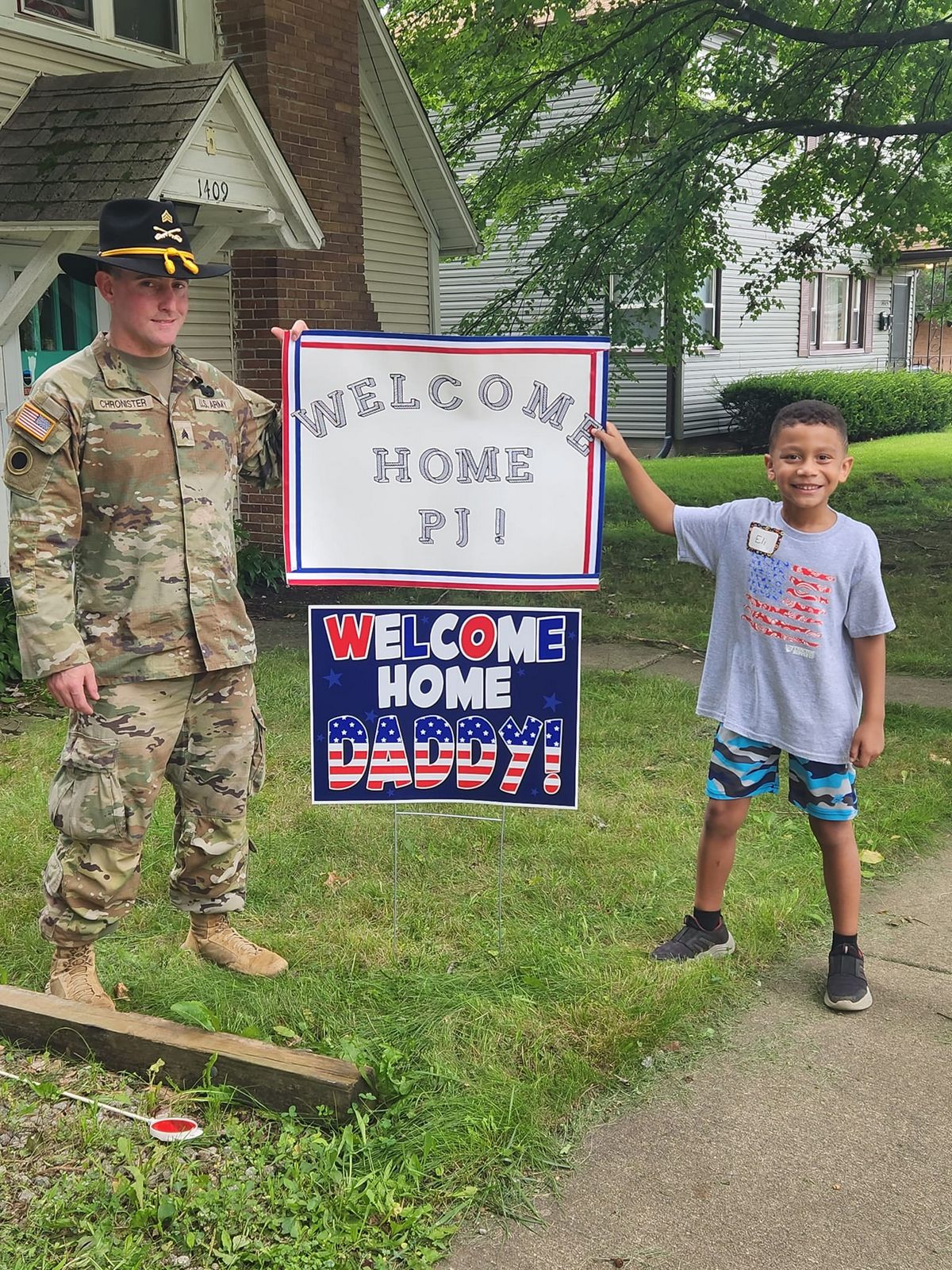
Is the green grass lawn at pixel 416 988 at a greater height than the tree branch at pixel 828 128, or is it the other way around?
the tree branch at pixel 828 128

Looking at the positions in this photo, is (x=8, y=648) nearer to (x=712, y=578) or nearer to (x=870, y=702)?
(x=870, y=702)

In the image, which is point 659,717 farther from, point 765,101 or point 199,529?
point 765,101

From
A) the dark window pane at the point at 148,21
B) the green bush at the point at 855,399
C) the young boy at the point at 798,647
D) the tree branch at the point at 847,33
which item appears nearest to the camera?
the young boy at the point at 798,647

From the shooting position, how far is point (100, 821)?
131 inches

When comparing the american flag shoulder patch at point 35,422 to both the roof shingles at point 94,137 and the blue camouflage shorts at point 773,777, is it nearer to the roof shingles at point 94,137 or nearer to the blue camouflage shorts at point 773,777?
the blue camouflage shorts at point 773,777

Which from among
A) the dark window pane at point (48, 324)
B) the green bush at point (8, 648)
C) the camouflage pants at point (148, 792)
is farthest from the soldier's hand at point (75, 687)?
the dark window pane at point (48, 324)

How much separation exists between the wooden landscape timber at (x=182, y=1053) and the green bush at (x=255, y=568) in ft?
22.7

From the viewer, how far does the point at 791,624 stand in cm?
351

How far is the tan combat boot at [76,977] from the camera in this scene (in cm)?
349

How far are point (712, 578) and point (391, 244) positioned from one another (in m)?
5.06

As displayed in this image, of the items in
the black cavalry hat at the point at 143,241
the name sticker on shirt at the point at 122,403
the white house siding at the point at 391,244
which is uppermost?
the white house siding at the point at 391,244

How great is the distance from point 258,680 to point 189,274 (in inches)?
169

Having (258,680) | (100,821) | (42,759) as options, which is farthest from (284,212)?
(100,821)

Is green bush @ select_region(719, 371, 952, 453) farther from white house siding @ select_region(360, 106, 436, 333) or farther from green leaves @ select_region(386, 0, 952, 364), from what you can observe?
white house siding @ select_region(360, 106, 436, 333)
